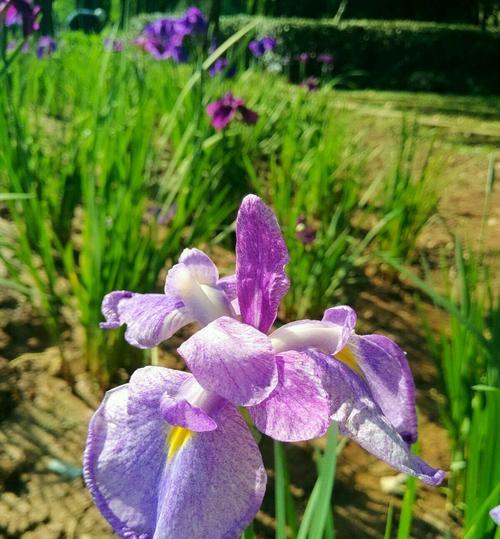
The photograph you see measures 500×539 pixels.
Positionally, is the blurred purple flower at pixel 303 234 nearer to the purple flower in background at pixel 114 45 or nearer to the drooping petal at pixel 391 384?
the purple flower in background at pixel 114 45

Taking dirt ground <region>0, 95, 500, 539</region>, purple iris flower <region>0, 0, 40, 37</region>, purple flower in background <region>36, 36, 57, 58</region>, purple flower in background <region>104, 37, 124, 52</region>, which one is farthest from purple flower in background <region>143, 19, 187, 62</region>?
dirt ground <region>0, 95, 500, 539</region>

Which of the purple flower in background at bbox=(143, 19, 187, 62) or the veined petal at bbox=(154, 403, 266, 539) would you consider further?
the purple flower in background at bbox=(143, 19, 187, 62)

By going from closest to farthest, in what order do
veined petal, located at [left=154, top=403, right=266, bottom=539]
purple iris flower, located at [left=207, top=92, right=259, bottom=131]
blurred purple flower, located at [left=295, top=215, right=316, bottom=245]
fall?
veined petal, located at [left=154, top=403, right=266, bottom=539] < blurred purple flower, located at [left=295, top=215, right=316, bottom=245] < purple iris flower, located at [left=207, top=92, right=259, bottom=131]

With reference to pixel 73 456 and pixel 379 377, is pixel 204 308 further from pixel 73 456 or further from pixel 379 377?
pixel 73 456

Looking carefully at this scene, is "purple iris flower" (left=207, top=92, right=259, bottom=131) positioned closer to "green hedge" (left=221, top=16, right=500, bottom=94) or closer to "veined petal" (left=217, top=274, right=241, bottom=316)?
"veined petal" (left=217, top=274, right=241, bottom=316)

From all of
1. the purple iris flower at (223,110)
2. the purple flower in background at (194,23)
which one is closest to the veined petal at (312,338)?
the purple iris flower at (223,110)

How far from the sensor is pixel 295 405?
1.59ft

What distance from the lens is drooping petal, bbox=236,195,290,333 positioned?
55cm

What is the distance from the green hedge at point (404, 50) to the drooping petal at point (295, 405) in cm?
1184

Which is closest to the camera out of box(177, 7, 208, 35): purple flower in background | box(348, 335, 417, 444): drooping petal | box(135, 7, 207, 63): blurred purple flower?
box(348, 335, 417, 444): drooping petal

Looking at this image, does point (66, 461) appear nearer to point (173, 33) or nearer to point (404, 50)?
point (173, 33)

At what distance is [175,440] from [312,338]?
141 mm

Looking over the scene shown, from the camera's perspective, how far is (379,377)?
1.88 ft

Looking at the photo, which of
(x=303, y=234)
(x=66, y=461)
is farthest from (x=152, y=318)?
(x=303, y=234)
